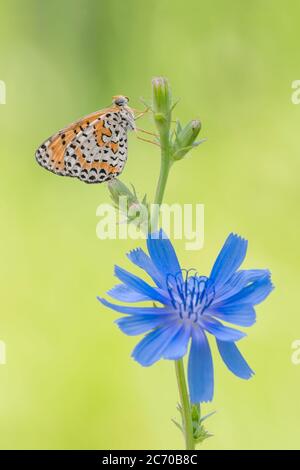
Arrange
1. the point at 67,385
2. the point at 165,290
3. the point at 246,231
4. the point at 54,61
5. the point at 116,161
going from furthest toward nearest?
the point at 54,61, the point at 246,231, the point at 67,385, the point at 116,161, the point at 165,290

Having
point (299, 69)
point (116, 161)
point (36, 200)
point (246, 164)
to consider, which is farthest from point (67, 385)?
point (299, 69)

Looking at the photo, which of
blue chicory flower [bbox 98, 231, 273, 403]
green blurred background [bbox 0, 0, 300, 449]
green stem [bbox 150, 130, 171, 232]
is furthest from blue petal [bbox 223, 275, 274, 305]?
green blurred background [bbox 0, 0, 300, 449]

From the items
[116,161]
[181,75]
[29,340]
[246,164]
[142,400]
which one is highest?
[181,75]

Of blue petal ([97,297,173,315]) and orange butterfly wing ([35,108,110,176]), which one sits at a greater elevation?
orange butterfly wing ([35,108,110,176])

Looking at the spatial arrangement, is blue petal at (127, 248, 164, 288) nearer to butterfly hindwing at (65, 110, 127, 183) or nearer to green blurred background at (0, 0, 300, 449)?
butterfly hindwing at (65, 110, 127, 183)

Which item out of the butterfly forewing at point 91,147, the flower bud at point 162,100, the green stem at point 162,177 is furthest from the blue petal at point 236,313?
the butterfly forewing at point 91,147
